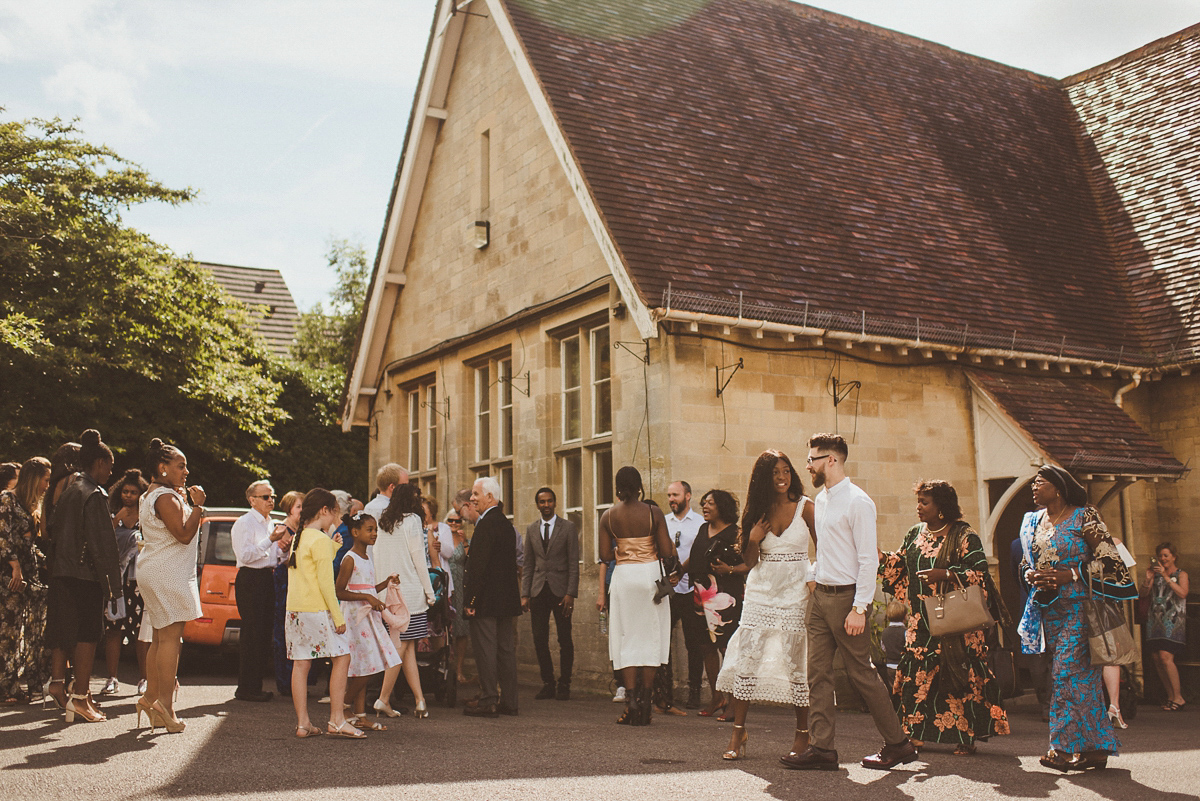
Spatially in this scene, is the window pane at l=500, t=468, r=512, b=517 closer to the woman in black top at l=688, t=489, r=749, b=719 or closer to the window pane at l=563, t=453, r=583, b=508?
the window pane at l=563, t=453, r=583, b=508

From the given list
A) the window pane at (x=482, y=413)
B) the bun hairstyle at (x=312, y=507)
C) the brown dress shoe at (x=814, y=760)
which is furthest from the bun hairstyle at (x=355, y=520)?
the window pane at (x=482, y=413)

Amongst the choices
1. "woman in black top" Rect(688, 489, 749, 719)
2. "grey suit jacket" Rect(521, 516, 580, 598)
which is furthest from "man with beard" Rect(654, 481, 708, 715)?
"grey suit jacket" Rect(521, 516, 580, 598)

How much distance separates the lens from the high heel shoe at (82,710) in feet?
26.1

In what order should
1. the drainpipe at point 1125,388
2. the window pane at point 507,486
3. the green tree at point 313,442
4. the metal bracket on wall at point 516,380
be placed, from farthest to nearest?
the green tree at point 313,442, the window pane at point 507,486, the metal bracket on wall at point 516,380, the drainpipe at point 1125,388

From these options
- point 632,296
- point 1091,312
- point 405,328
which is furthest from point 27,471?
point 1091,312

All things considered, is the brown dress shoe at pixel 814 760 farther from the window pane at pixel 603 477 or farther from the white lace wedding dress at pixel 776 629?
the window pane at pixel 603 477

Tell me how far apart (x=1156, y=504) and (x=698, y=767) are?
10.3 metres

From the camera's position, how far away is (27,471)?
347 inches

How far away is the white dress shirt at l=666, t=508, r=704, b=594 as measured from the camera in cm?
1007

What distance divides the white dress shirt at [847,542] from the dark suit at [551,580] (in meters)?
4.46

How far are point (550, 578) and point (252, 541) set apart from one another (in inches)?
110

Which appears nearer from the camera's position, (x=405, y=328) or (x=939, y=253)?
(x=939, y=253)

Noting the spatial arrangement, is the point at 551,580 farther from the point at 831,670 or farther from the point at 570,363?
the point at 831,670

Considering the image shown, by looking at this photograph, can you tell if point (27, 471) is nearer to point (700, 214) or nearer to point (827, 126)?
point (700, 214)
